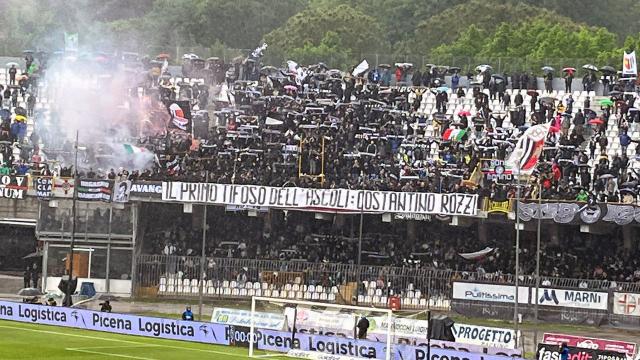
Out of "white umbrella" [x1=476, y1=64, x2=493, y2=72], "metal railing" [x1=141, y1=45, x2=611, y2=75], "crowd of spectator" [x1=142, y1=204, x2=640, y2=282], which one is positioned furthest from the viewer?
"metal railing" [x1=141, y1=45, x2=611, y2=75]

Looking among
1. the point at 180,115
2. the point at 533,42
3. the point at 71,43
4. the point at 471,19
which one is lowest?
the point at 180,115

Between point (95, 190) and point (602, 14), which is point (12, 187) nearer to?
point (95, 190)

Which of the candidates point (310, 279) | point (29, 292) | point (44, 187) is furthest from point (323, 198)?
point (29, 292)

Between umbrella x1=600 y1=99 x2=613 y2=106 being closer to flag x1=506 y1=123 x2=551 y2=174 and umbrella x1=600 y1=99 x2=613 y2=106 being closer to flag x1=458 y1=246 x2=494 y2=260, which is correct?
flag x1=458 y1=246 x2=494 y2=260

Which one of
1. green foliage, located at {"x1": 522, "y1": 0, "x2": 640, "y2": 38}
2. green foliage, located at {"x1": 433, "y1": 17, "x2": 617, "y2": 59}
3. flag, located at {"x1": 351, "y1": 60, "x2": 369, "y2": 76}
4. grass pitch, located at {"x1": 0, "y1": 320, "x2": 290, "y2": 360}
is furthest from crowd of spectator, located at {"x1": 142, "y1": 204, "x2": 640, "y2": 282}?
green foliage, located at {"x1": 522, "y1": 0, "x2": 640, "y2": 38}

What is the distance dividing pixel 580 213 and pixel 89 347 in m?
24.9

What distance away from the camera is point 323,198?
60062mm

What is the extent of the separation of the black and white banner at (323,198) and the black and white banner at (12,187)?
24.4 feet

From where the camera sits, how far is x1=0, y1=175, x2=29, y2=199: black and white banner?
208 feet

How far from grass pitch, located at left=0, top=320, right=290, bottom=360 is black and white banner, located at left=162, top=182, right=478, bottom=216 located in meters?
15.5

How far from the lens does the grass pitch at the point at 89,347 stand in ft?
125

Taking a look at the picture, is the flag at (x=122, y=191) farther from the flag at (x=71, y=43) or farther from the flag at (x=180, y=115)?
the flag at (x=71, y=43)

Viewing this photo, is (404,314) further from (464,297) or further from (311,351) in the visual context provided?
(464,297)

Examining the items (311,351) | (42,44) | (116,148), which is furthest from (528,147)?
(42,44)
